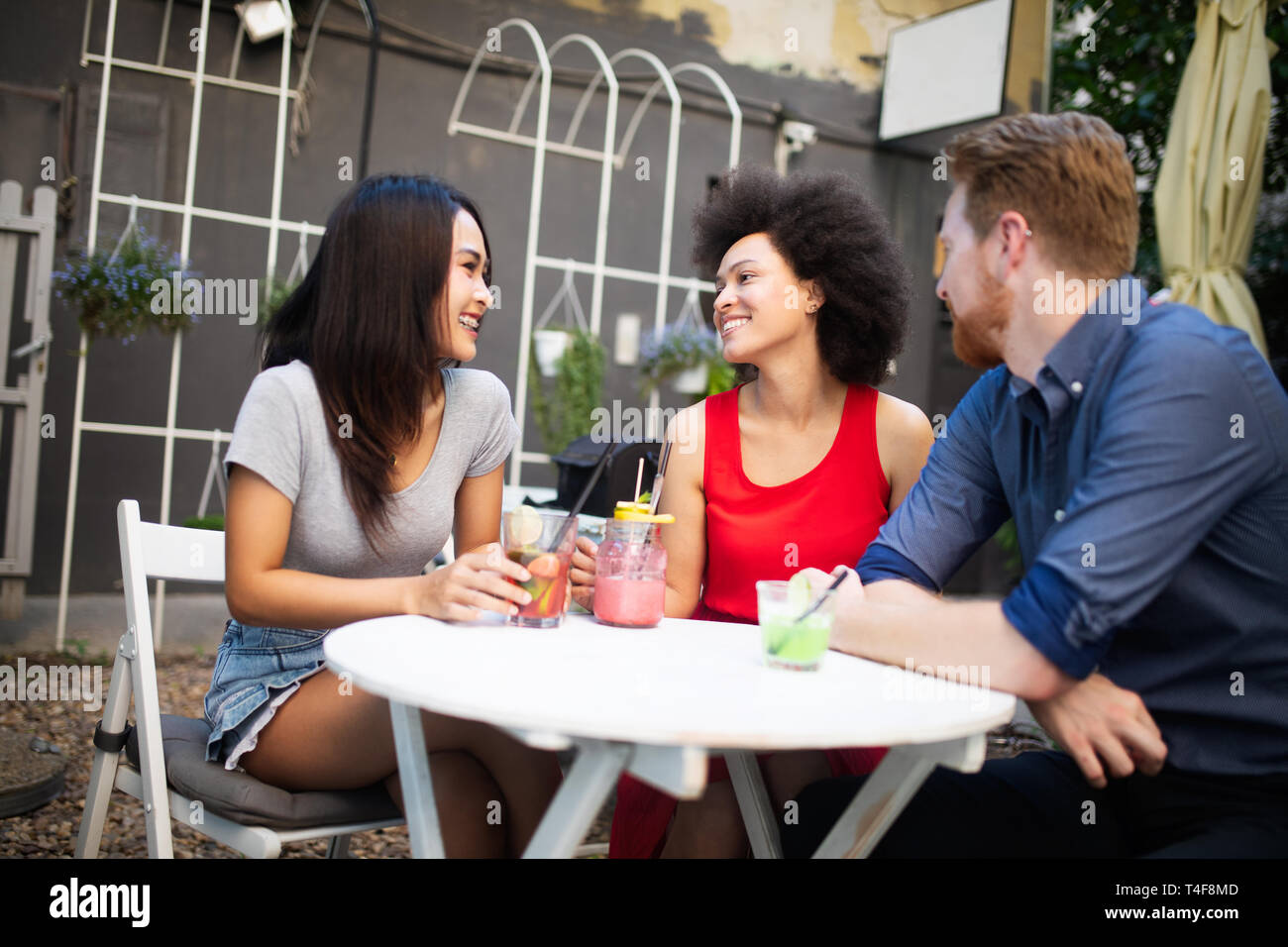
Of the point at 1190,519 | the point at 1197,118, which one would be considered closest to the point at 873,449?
the point at 1190,519

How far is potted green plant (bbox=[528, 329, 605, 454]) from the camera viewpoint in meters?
5.08

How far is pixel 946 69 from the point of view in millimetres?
6000

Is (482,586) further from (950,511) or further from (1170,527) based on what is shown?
(1170,527)

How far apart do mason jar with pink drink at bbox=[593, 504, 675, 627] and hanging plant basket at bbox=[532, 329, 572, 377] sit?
345 centimetres

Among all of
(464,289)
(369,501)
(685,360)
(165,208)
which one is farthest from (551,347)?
(369,501)

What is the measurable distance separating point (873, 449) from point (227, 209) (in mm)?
4082

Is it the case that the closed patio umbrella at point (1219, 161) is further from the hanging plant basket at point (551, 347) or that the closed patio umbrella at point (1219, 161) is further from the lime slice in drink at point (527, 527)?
the lime slice in drink at point (527, 527)

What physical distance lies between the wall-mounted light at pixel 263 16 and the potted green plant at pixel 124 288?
124cm

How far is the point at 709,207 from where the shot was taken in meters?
2.51

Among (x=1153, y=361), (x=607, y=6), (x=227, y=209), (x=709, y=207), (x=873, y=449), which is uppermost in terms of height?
(x=607, y=6)

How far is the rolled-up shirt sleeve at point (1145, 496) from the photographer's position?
4.21ft

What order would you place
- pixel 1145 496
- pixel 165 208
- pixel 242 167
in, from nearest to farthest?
pixel 1145 496 < pixel 165 208 < pixel 242 167

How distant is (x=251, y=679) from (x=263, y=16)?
415 centimetres
